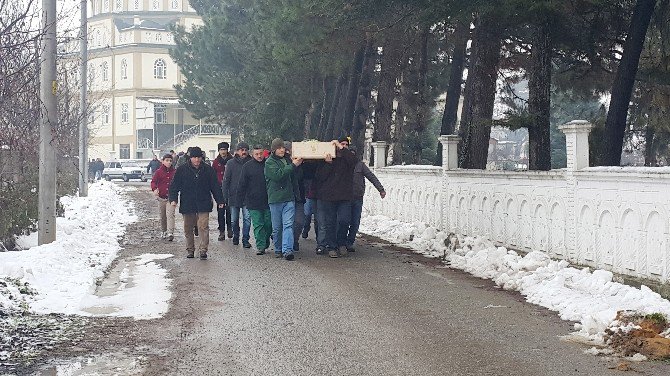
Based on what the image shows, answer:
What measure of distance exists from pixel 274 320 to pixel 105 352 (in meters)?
1.99

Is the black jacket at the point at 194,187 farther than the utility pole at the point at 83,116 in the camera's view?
No

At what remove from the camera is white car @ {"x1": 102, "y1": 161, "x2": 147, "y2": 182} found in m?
72.3

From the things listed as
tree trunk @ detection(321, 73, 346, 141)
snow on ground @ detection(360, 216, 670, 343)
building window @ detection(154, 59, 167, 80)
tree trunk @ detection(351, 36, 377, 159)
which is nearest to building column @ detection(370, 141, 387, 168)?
tree trunk @ detection(351, 36, 377, 159)

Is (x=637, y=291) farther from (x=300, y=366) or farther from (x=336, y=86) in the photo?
(x=336, y=86)

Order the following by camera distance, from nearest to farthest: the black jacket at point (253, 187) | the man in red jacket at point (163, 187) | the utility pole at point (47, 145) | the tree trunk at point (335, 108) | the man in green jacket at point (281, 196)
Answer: the utility pole at point (47, 145), the man in green jacket at point (281, 196), the black jacket at point (253, 187), the man in red jacket at point (163, 187), the tree trunk at point (335, 108)

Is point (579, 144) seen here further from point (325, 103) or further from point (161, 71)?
point (161, 71)

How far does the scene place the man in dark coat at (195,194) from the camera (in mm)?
15453

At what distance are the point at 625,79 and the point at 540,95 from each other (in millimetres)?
2157

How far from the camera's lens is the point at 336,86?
115 ft

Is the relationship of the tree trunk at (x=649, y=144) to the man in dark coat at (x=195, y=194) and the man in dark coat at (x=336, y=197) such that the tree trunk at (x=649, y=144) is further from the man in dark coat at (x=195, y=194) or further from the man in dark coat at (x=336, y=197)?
the man in dark coat at (x=195, y=194)

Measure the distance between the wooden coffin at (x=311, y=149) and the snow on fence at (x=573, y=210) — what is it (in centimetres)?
275

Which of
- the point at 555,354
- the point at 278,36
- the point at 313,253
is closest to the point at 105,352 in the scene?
the point at 555,354

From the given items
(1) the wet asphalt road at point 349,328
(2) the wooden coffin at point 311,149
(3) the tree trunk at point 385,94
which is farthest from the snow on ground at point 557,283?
(3) the tree trunk at point 385,94

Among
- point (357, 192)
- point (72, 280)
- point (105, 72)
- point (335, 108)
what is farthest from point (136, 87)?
point (72, 280)
